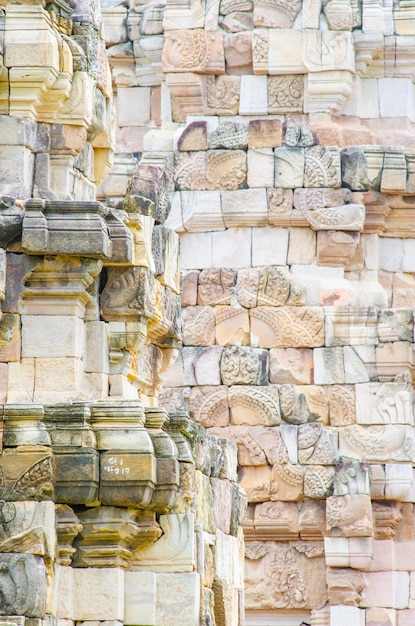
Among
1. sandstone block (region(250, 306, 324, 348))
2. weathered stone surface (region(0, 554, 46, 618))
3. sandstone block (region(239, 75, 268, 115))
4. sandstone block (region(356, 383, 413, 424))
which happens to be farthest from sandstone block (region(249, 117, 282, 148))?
weathered stone surface (region(0, 554, 46, 618))

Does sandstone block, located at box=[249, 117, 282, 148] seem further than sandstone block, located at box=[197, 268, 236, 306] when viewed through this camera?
Yes

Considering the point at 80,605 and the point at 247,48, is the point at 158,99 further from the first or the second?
the point at 80,605

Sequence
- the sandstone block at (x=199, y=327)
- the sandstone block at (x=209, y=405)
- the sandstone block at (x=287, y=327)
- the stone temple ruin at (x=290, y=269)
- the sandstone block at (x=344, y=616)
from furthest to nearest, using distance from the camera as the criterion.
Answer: the sandstone block at (x=199, y=327) → the sandstone block at (x=287, y=327) → the sandstone block at (x=209, y=405) → the stone temple ruin at (x=290, y=269) → the sandstone block at (x=344, y=616)

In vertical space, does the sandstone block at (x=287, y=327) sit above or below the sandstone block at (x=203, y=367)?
above

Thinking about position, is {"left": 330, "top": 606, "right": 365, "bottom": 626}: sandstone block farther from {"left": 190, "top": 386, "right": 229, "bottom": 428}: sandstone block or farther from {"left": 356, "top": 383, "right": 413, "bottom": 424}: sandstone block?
{"left": 190, "top": 386, "right": 229, "bottom": 428}: sandstone block

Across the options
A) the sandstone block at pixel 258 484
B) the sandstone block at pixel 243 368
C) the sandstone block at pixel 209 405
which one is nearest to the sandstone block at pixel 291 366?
the sandstone block at pixel 243 368

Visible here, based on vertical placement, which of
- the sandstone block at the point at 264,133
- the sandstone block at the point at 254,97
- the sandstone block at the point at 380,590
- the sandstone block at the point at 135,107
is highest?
the sandstone block at the point at 135,107

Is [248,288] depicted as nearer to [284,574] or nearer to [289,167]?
[289,167]

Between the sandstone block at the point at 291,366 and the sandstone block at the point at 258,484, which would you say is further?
the sandstone block at the point at 291,366

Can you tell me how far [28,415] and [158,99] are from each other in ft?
49.4

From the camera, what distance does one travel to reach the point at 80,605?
18297 mm

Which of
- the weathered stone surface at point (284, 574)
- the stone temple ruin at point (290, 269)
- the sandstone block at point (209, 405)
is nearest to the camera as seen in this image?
the stone temple ruin at point (290, 269)

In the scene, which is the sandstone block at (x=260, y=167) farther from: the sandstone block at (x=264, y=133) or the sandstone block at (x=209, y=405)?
the sandstone block at (x=209, y=405)

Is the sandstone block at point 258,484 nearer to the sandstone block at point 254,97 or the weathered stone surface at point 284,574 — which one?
the weathered stone surface at point 284,574
